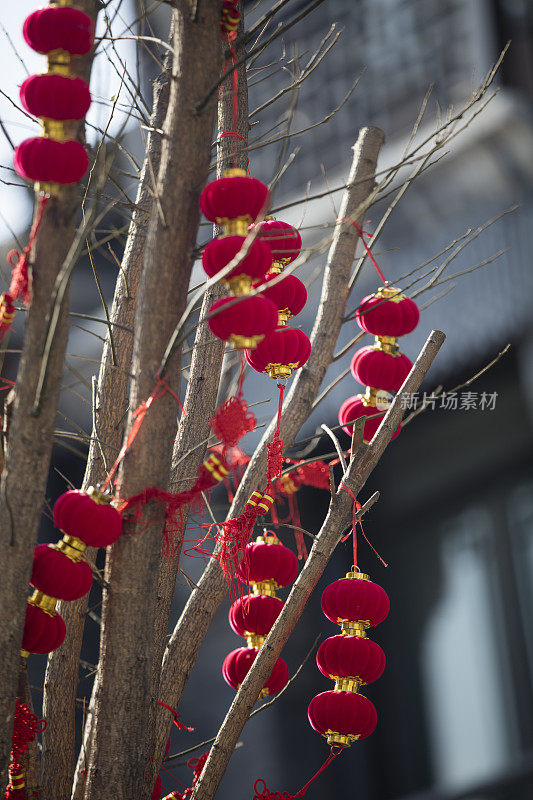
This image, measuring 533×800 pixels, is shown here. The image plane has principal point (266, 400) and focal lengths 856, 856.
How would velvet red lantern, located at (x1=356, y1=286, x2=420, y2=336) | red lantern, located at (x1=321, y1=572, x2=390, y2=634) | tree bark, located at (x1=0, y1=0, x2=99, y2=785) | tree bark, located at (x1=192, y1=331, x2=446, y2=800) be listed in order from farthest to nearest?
velvet red lantern, located at (x1=356, y1=286, x2=420, y2=336)
red lantern, located at (x1=321, y1=572, x2=390, y2=634)
tree bark, located at (x1=192, y1=331, x2=446, y2=800)
tree bark, located at (x1=0, y1=0, x2=99, y2=785)

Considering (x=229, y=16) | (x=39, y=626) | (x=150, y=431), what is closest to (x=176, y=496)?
(x=150, y=431)

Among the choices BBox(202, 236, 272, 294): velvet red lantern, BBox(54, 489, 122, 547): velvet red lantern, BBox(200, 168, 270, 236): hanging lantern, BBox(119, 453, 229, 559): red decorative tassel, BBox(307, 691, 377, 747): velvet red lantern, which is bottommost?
BBox(307, 691, 377, 747): velvet red lantern

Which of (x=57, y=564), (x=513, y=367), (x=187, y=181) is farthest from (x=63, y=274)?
(x=513, y=367)

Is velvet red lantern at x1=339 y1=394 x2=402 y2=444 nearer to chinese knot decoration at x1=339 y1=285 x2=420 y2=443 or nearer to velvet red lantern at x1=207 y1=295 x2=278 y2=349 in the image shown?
chinese knot decoration at x1=339 y1=285 x2=420 y2=443

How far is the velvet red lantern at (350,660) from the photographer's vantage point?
43.9 inches

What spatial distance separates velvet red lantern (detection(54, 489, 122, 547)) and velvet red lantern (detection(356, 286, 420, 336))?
0.54 meters

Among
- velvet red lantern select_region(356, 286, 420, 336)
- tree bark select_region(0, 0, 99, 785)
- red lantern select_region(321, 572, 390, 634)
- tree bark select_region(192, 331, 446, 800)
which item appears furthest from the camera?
velvet red lantern select_region(356, 286, 420, 336)

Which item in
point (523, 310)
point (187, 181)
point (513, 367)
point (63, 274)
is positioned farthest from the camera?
point (513, 367)

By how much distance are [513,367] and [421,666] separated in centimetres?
107

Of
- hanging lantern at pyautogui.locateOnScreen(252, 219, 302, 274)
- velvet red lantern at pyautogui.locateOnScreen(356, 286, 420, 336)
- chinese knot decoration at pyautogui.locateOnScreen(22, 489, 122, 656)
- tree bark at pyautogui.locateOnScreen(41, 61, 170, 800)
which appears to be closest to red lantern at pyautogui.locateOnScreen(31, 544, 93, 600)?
chinese knot decoration at pyautogui.locateOnScreen(22, 489, 122, 656)

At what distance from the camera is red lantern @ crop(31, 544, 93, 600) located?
0.92 m

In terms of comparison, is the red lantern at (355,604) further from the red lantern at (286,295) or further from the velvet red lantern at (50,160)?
the velvet red lantern at (50,160)

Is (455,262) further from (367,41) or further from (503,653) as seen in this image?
(503,653)

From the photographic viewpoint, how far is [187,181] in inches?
38.4
